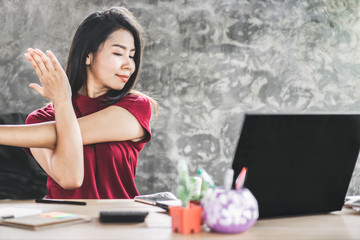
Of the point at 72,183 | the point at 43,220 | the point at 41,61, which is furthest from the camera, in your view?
the point at 72,183

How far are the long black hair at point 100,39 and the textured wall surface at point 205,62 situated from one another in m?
1.04

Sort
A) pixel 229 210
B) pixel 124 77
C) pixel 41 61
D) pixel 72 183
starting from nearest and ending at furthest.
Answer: pixel 229 210, pixel 41 61, pixel 72 183, pixel 124 77

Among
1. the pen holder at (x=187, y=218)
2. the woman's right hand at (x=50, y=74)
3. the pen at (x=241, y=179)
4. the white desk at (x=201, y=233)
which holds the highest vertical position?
the woman's right hand at (x=50, y=74)

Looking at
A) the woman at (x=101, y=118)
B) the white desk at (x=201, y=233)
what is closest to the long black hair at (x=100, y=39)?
the woman at (x=101, y=118)

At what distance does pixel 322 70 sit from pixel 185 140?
3.64 ft

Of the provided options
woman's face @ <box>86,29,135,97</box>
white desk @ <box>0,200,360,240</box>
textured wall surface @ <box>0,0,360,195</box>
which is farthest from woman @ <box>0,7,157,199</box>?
textured wall surface @ <box>0,0,360,195</box>

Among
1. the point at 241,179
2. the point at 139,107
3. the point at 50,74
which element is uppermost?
the point at 50,74

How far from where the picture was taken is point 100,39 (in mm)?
1931

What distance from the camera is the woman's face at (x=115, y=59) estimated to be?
1.90 m

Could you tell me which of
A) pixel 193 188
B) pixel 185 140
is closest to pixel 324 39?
pixel 185 140

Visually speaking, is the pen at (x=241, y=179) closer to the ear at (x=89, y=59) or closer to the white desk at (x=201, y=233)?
the white desk at (x=201, y=233)

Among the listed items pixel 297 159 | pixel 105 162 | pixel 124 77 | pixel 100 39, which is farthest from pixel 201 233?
pixel 100 39

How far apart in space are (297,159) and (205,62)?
2.04 meters

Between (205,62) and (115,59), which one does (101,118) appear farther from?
(205,62)
